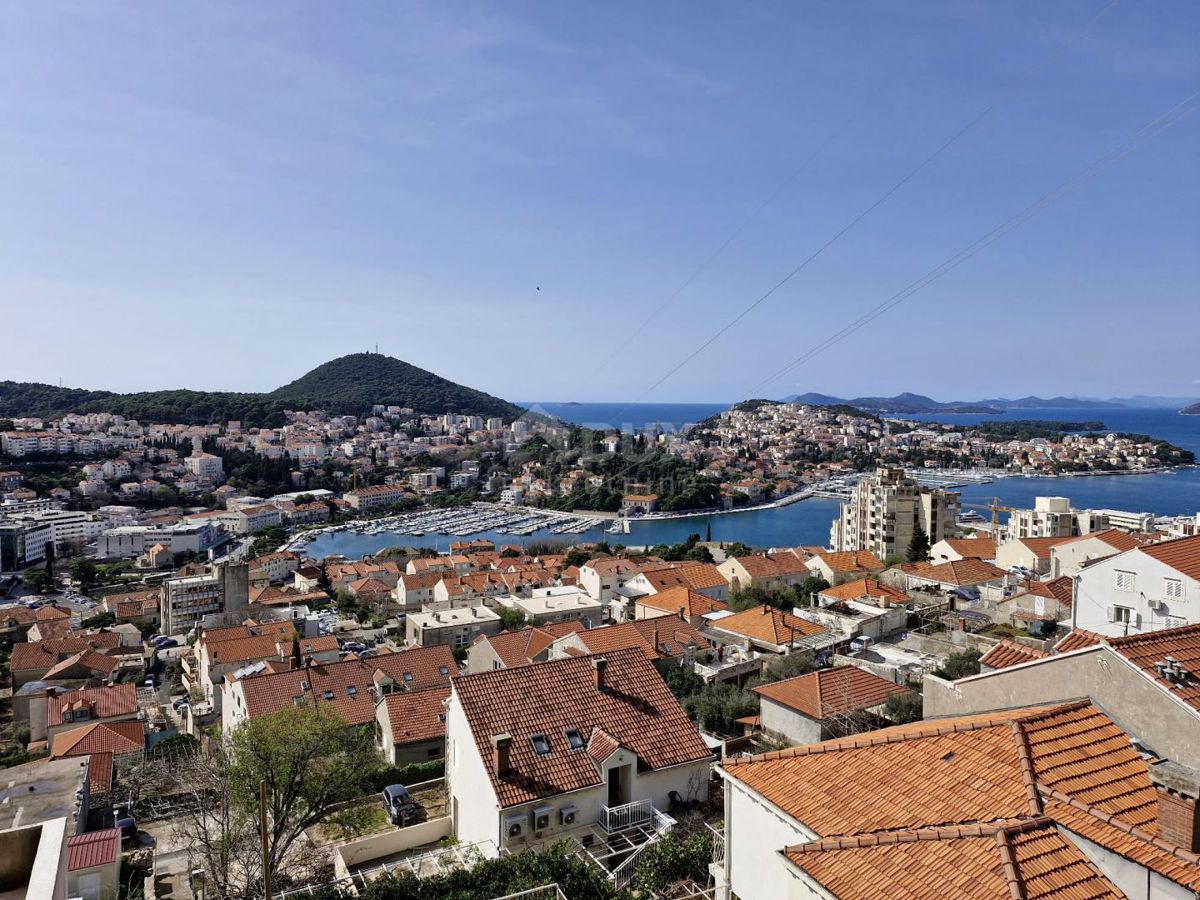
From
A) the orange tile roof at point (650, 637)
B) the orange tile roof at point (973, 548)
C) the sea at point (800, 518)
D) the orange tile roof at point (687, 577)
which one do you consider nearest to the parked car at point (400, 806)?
the orange tile roof at point (650, 637)

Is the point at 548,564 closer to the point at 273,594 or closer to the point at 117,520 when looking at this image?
the point at 273,594

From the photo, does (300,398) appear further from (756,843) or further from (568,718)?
(756,843)

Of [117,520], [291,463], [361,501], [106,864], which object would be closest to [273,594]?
[106,864]

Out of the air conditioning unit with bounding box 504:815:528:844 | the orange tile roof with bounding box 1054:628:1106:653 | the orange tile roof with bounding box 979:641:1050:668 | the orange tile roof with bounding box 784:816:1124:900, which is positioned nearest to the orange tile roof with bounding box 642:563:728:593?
the air conditioning unit with bounding box 504:815:528:844

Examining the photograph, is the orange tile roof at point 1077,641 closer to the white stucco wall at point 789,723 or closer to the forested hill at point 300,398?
the white stucco wall at point 789,723

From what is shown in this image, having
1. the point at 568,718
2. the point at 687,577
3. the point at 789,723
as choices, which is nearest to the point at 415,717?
the point at 568,718

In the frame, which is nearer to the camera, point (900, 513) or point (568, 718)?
point (568, 718)

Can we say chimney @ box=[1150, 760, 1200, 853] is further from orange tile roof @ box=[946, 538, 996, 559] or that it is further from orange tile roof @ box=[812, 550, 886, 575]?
orange tile roof @ box=[946, 538, 996, 559]
